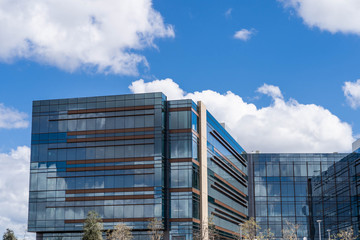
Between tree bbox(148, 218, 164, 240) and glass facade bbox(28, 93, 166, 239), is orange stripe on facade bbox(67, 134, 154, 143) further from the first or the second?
tree bbox(148, 218, 164, 240)

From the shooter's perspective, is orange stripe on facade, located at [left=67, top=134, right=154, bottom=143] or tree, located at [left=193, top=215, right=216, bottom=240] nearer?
tree, located at [left=193, top=215, right=216, bottom=240]

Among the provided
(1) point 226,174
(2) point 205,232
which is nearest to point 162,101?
(2) point 205,232

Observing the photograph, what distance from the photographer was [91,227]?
72.9 m

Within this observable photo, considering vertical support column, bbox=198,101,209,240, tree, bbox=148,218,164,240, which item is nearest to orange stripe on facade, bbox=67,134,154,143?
vertical support column, bbox=198,101,209,240

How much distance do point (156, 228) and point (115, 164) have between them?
441 inches

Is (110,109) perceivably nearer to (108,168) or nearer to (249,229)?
(108,168)

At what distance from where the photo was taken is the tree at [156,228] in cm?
7425

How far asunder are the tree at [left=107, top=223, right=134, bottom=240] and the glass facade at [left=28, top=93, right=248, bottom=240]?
A: 7.63ft

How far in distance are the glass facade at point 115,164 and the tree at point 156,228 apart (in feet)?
3.75

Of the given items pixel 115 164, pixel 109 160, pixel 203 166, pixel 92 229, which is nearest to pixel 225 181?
pixel 203 166

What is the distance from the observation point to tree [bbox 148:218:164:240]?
74250 mm

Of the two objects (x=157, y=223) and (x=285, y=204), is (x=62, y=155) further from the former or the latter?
(x=285, y=204)

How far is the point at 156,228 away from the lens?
75.1 m

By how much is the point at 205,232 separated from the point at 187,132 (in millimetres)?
13542
